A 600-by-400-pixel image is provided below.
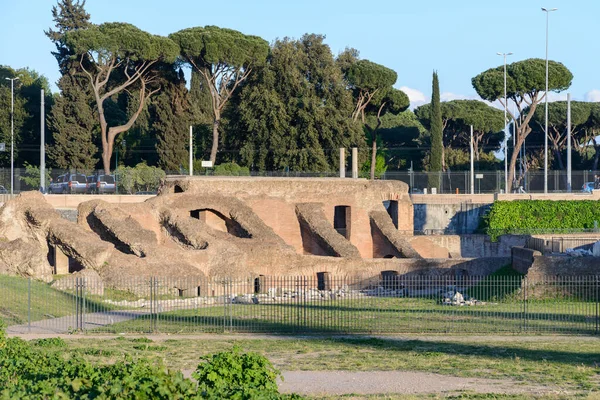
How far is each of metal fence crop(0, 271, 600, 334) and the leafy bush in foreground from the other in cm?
924

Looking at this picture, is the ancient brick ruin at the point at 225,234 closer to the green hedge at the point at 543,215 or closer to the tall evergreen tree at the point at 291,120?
the green hedge at the point at 543,215

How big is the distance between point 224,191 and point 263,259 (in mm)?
4984

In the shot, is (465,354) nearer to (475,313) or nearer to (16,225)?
(475,313)

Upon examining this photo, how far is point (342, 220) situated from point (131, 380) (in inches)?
1184

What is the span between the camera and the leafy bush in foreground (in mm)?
9086

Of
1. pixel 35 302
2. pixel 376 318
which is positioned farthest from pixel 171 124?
pixel 376 318

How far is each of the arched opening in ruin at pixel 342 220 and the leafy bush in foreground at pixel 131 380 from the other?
26490 millimetres

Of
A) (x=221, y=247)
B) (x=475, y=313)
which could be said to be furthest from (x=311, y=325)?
(x=221, y=247)

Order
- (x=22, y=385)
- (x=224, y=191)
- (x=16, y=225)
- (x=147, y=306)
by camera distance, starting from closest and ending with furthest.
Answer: (x=22, y=385), (x=147, y=306), (x=16, y=225), (x=224, y=191)

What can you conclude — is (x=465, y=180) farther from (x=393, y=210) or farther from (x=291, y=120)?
(x=393, y=210)

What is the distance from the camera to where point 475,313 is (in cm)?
2359

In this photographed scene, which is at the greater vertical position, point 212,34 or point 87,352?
point 212,34

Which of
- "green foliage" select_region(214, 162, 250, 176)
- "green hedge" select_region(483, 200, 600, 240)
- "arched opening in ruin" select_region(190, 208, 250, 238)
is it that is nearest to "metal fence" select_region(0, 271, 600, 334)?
"arched opening in ruin" select_region(190, 208, 250, 238)

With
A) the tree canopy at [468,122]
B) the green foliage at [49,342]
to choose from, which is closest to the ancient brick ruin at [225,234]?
the green foliage at [49,342]
